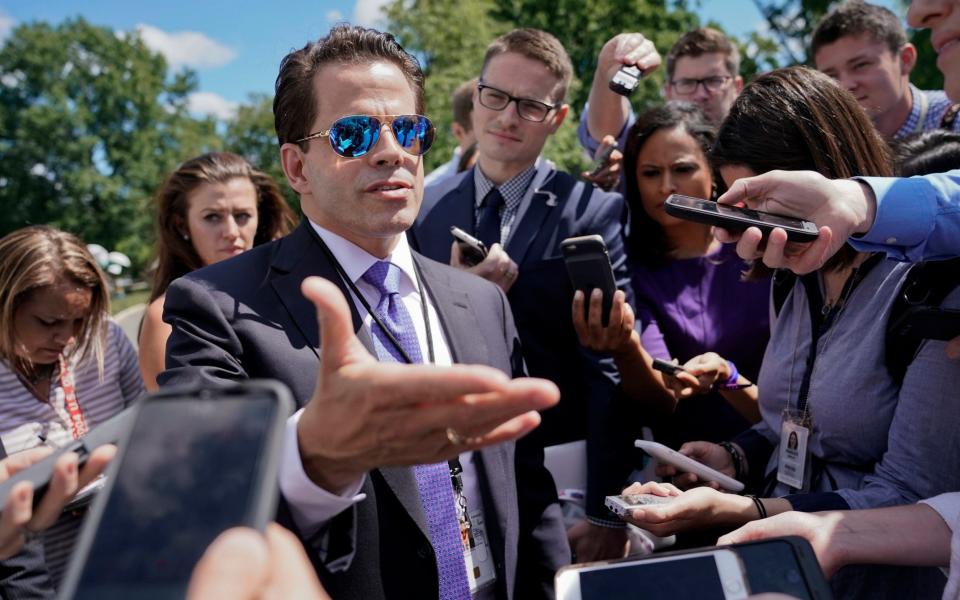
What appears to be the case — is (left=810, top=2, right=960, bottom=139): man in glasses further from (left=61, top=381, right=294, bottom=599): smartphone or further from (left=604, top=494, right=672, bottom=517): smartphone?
(left=61, top=381, right=294, bottom=599): smartphone

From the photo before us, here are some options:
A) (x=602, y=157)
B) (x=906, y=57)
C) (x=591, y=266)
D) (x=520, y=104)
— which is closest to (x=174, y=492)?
(x=591, y=266)

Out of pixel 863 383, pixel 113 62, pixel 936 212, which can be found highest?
pixel 113 62

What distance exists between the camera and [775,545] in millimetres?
1486

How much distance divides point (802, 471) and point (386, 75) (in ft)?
6.29

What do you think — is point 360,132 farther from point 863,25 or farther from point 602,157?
point 863,25

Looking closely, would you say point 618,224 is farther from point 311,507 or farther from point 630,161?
point 311,507

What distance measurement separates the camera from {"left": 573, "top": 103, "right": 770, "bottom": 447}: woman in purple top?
3.50 metres

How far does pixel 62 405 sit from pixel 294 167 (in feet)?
6.54

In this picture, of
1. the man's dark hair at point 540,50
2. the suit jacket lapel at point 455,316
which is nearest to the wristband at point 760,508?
the suit jacket lapel at point 455,316

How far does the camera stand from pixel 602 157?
4051mm

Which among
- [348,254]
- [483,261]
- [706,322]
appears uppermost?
[348,254]

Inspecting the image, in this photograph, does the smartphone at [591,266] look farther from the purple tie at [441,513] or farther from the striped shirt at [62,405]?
the striped shirt at [62,405]

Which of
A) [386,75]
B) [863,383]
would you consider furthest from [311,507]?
[863,383]

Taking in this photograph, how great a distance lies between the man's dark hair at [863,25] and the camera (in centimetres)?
450
